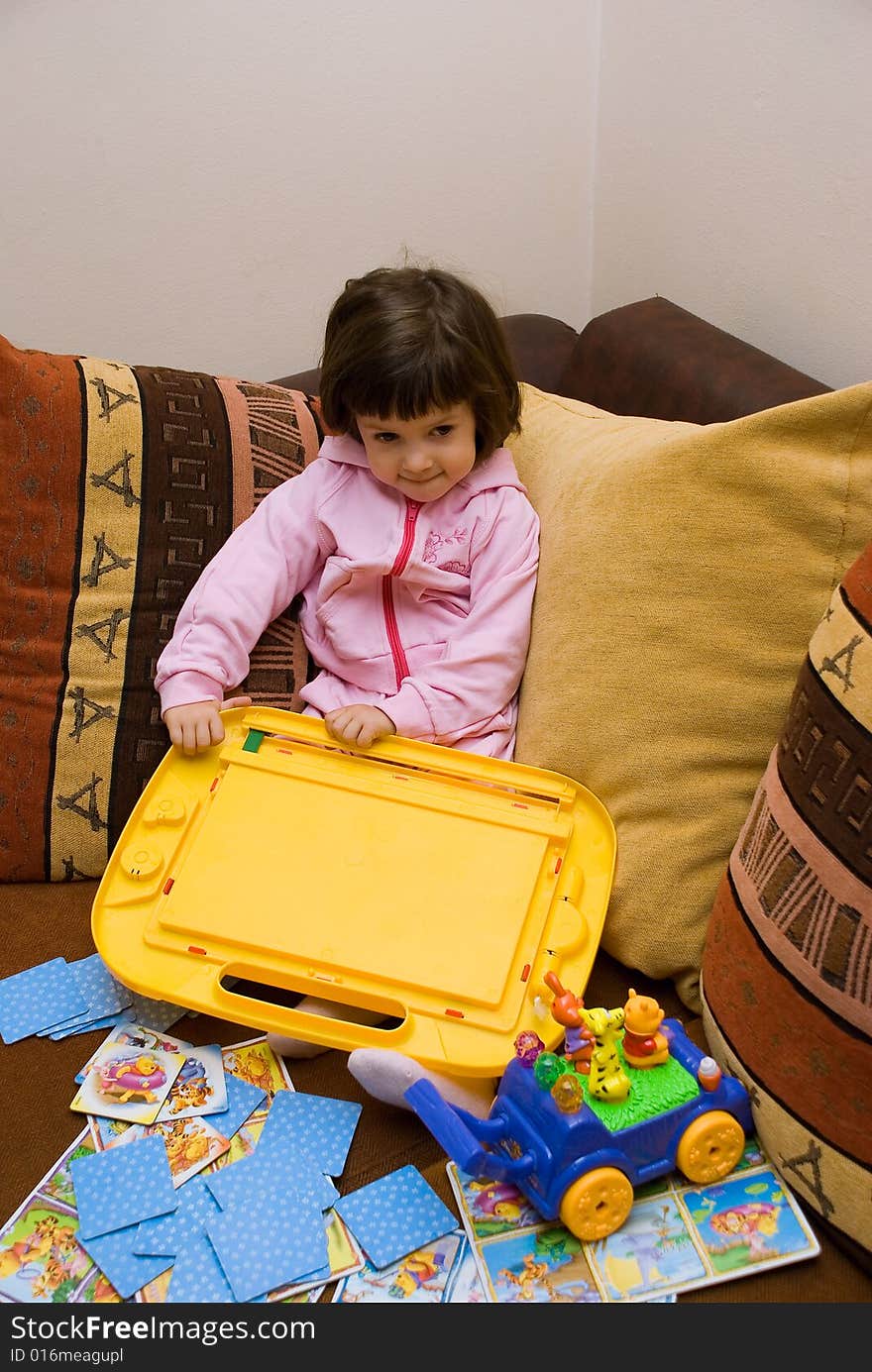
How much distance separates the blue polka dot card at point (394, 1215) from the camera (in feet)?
2.99

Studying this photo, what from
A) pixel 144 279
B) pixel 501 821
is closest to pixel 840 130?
pixel 501 821

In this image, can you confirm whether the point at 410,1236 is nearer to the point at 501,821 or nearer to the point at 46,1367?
Answer: the point at 46,1367

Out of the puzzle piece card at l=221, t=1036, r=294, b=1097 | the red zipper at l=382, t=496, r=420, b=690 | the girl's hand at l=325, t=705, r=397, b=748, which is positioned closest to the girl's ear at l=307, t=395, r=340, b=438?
the red zipper at l=382, t=496, r=420, b=690

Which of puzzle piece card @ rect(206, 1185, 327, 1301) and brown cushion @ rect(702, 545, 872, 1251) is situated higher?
brown cushion @ rect(702, 545, 872, 1251)

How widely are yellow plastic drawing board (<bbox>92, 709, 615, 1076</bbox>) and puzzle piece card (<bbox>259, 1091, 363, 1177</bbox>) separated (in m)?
0.06

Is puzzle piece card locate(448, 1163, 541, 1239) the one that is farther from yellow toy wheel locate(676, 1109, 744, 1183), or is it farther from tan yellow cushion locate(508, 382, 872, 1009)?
tan yellow cushion locate(508, 382, 872, 1009)

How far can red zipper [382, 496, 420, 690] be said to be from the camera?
50.6 inches

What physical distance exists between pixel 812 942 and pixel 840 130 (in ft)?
3.12

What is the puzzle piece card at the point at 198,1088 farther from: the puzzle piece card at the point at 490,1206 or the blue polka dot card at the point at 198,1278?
the puzzle piece card at the point at 490,1206

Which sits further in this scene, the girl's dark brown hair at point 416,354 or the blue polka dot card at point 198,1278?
the girl's dark brown hair at point 416,354

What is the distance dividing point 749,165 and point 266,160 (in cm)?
70

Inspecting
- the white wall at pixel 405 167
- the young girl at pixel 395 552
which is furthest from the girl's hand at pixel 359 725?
the white wall at pixel 405 167

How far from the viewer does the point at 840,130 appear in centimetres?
130

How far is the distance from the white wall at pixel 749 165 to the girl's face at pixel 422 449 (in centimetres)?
49
